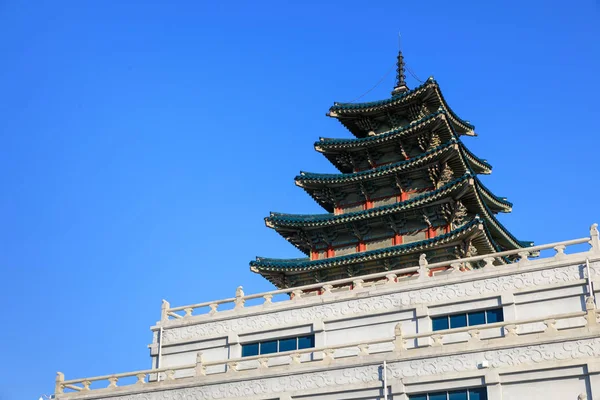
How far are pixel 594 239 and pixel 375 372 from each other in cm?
1013

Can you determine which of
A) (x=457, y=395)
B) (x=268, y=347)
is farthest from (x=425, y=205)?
(x=457, y=395)

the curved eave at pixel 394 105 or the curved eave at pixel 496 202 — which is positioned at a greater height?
the curved eave at pixel 394 105

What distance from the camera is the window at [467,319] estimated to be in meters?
33.1

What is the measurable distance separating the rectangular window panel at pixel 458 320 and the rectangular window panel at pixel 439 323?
22 cm

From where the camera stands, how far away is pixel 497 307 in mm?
33094

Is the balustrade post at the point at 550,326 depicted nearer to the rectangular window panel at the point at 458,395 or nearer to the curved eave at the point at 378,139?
the rectangular window panel at the point at 458,395

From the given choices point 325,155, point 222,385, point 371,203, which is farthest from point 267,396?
point 325,155

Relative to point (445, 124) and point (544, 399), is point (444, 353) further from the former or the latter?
point (445, 124)

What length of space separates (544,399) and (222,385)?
1288 centimetres

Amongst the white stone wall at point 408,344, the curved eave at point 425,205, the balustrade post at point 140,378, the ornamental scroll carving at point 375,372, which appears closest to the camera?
the ornamental scroll carving at point 375,372

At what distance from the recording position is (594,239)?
32.1 m

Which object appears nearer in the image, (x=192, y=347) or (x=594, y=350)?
(x=594, y=350)

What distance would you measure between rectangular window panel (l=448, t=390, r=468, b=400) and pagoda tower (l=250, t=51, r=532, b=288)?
1037 cm

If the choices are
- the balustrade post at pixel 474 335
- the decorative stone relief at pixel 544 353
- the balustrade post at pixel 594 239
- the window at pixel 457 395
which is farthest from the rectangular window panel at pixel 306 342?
the balustrade post at pixel 594 239
